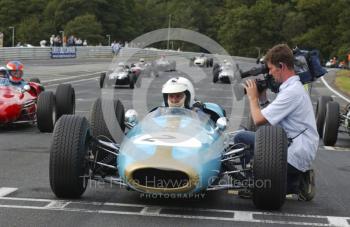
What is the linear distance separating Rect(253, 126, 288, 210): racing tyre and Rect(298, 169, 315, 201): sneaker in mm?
703

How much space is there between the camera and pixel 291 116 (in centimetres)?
720

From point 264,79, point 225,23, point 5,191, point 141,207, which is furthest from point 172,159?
point 225,23

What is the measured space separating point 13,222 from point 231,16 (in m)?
133

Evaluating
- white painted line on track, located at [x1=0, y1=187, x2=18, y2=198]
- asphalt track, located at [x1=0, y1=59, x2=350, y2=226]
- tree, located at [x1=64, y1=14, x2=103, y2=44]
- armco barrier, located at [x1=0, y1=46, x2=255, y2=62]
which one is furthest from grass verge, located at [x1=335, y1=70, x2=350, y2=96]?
tree, located at [x1=64, y1=14, x2=103, y2=44]

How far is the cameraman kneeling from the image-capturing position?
7098 mm

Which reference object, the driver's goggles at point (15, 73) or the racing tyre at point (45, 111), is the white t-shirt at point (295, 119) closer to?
the racing tyre at point (45, 111)

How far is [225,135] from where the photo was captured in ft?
26.3

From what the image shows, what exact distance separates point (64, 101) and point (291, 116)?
24.2 feet

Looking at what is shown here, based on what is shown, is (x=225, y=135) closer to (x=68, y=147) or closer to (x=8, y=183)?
(x=68, y=147)

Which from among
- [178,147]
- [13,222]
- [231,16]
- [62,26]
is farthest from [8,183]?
[231,16]

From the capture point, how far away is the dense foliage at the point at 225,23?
118438 millimetres

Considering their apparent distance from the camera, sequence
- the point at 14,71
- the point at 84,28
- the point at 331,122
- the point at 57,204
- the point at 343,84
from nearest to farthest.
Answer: the point at 57,204 → the point at 331,122 → the point at 14,71 → the point at 343,84 → the point at 84,28

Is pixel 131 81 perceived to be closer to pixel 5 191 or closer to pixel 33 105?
pixel 33 105

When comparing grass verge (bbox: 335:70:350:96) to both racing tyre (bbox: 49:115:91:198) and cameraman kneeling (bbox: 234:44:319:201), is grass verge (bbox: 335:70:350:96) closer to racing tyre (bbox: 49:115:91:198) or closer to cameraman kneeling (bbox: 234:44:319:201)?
cameraman kneeling (bbox: 234:44:319:201)
